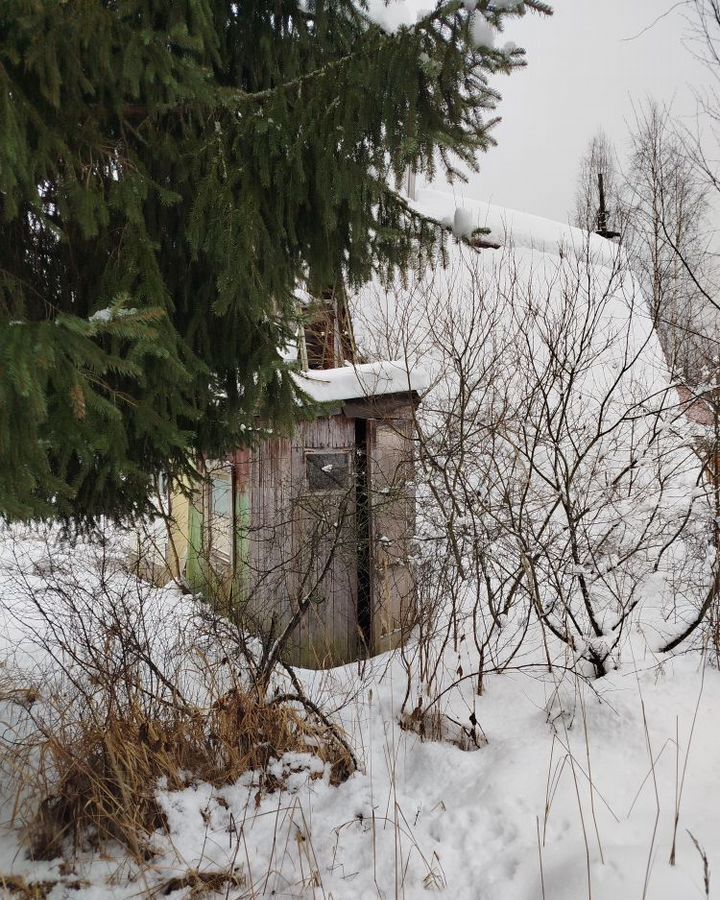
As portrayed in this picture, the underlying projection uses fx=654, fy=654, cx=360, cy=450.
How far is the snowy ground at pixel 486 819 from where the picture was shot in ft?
9.12

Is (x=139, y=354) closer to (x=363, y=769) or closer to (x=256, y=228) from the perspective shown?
(x=256, y=228)

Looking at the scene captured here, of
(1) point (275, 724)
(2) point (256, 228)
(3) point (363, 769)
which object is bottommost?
(3) point (363, 769)

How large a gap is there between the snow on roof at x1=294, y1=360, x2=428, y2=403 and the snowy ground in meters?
3.12

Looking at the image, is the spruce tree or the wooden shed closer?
the spruce tree

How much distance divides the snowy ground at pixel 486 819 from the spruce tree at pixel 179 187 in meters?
1.69

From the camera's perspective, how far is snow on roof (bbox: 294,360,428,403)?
6.26 meters

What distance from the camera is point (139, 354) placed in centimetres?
221

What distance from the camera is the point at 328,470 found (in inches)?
262

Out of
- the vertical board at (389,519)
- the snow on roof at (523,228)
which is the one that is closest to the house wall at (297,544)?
the vertical board at (389,519)

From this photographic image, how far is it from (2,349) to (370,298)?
10.2 metres

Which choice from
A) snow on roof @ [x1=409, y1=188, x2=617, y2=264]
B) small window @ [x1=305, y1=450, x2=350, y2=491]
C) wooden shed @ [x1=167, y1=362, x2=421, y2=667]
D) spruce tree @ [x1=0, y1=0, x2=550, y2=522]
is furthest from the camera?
snow on roof @ [x1=409, y1=188, x2=617, y2=264]

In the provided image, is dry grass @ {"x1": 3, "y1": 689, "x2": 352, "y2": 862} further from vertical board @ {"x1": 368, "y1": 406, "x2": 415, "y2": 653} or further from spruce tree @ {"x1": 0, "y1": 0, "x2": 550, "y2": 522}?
vertical board @ {"x1": 368, "y1": 406, "x2": 415, "y2": 653}

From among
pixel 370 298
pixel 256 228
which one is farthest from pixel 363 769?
pixel 370 298

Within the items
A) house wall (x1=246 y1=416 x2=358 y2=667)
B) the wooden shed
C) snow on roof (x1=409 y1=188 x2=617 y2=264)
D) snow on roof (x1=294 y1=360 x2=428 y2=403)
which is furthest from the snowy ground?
snow on roof (x1=409 y1=188 x2=617 y2=264)
